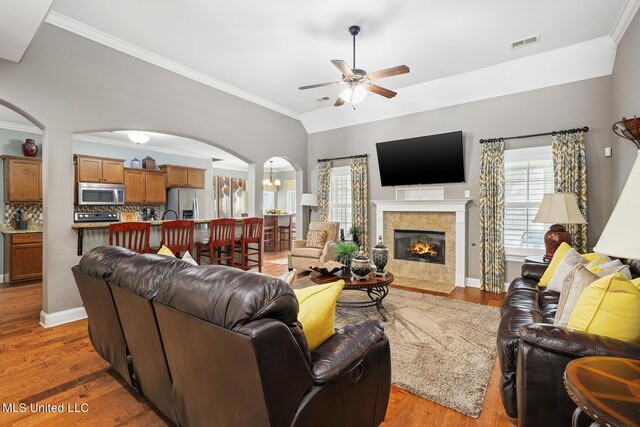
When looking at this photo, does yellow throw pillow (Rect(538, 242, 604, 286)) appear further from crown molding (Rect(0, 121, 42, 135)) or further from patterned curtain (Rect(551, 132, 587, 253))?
crown molding (Rect(0, 121, 42, 135))

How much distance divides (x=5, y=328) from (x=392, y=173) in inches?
221

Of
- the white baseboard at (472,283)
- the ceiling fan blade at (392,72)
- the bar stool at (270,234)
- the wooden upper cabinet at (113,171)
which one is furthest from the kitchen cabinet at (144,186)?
the white baseboard at (472,283)

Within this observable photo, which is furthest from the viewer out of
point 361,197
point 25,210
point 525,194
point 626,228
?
point 361,197

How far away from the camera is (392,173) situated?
565 cm

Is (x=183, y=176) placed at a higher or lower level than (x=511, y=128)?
lower

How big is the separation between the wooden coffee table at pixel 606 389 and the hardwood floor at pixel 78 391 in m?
0.99

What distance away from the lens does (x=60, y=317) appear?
3393mm

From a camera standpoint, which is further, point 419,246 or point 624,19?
point 419,246

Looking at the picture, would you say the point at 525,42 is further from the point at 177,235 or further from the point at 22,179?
the point at 22,179

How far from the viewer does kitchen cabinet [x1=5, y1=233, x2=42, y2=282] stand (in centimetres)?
516

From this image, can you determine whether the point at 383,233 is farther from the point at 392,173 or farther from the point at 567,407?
the point at 567,407

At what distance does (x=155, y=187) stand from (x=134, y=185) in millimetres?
454

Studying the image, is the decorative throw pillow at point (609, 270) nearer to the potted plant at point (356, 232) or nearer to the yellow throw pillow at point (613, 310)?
the yellow throw pillow at point (613, 310)

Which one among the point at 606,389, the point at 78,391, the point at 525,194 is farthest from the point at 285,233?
the point at 606,389
